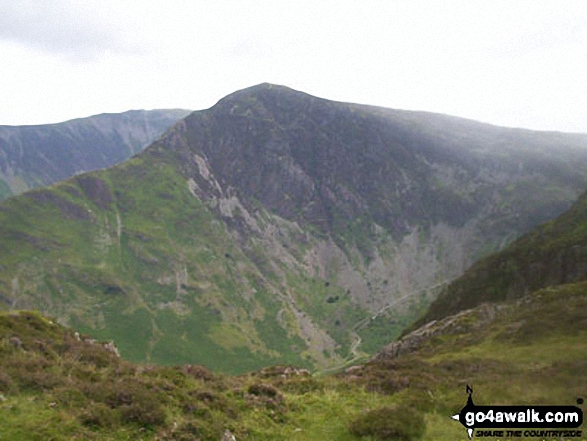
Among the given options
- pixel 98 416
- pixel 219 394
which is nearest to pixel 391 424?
pixel 219 394

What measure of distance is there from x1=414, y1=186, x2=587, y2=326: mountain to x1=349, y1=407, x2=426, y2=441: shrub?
7705 centimetres

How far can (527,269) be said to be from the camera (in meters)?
101

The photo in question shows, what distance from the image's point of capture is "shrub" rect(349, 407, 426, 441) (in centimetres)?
1933

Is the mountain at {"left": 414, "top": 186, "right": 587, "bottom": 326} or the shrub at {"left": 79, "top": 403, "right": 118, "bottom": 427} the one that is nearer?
the shrub at {"left": 79, "top": 403, "right": 118, "bottom": 427}

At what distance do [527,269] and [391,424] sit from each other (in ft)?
312

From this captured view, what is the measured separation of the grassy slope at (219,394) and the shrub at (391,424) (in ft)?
0.30

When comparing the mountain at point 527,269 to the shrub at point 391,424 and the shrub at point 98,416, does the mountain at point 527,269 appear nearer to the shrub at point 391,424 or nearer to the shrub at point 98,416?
the shrub at point 391,424

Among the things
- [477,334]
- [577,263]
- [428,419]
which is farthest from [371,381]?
[577,263]

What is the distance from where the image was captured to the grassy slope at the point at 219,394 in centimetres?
1739

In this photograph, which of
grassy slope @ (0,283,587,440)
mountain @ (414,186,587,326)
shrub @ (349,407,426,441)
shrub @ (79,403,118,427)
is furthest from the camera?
mountain @ (414,186,587,326)

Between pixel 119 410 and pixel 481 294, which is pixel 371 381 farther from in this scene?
pixel 481 294

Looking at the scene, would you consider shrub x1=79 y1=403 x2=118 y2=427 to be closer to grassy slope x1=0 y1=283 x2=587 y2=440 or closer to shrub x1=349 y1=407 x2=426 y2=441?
grassy slope x1=0 y1=283 x2=587 y2=440

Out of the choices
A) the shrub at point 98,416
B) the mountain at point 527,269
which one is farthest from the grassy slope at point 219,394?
the mountain at point 527,269

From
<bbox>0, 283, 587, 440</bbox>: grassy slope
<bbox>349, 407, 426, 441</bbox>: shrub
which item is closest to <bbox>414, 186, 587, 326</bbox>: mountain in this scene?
<bbox>0, 283, 587, 440</bbox>: grassy slope
